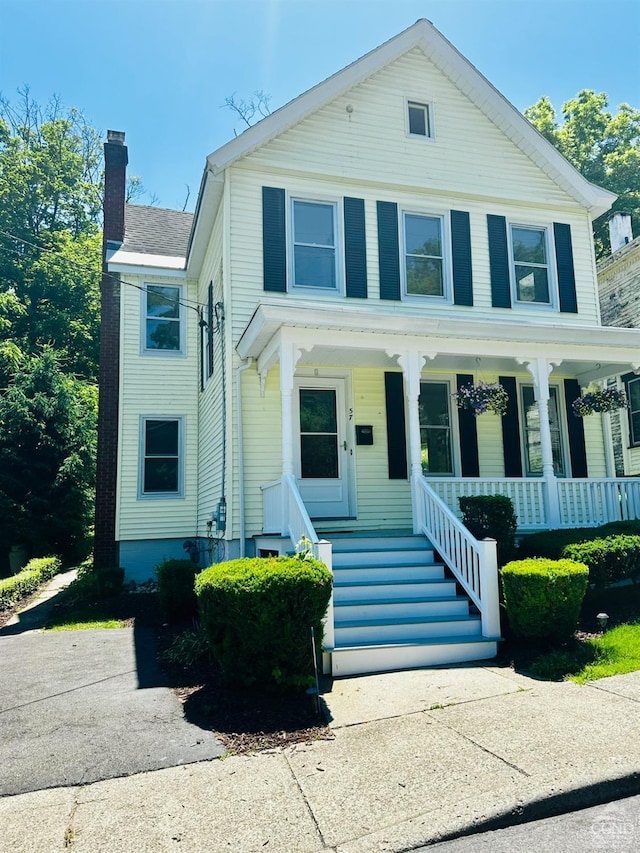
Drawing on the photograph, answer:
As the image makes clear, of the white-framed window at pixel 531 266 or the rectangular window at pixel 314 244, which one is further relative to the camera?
the white-framed window at pixel 531 266

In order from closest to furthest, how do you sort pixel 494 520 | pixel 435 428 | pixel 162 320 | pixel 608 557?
pixel 608 557 → pixel 494 520 → pixel 435 428 → pixel 162 320

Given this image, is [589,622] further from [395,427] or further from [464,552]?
[395,427]

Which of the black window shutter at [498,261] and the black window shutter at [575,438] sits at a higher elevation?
the black window shutter at [498,261]

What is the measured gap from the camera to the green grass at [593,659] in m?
5.57

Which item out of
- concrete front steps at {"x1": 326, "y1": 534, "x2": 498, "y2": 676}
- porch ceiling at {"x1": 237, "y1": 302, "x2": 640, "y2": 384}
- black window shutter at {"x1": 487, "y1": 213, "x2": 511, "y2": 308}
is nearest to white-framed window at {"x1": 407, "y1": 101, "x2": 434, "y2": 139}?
black window shutter at {"x1": 487, "y1": 213, "x2": 511, "y2": 308}

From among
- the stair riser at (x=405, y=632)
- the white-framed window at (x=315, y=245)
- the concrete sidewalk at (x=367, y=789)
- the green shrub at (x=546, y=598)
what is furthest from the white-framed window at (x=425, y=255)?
the concrete sidewalk at (x=367, y=789)

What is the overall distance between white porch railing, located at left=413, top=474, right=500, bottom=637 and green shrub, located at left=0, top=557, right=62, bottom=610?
7581mm

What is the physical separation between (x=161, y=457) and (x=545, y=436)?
7.35 metres

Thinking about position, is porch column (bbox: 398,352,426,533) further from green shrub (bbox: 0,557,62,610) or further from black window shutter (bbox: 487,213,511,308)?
green shrub (bbox: 0,557,62,610)

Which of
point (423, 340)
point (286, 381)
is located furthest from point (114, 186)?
point (423, 340)

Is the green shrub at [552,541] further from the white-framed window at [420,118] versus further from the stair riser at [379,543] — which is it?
the white-framed window at [420,118]

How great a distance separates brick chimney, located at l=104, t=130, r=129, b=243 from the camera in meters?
14.0

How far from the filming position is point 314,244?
1007 cm

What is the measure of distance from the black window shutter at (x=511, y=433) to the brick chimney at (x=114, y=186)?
29.9 feet
